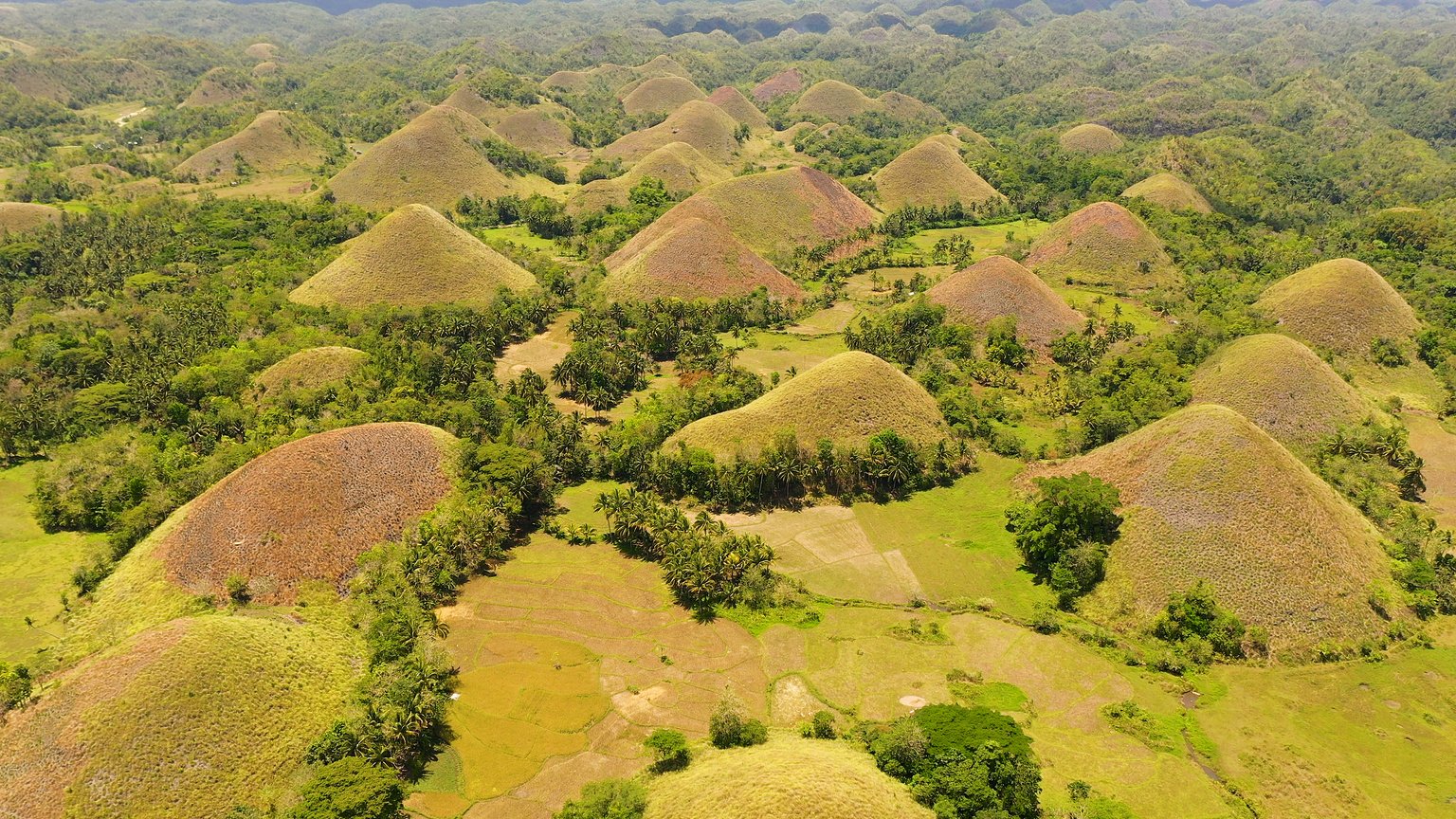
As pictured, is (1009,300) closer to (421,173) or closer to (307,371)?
(307,371)

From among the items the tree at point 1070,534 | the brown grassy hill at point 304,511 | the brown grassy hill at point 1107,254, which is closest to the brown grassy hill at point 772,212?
the brown grassy hill at point 1107,254

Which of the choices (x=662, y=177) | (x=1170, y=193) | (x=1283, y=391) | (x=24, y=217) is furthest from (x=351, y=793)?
(x=1170, y=193)

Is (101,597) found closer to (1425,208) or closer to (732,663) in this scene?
(732,663)

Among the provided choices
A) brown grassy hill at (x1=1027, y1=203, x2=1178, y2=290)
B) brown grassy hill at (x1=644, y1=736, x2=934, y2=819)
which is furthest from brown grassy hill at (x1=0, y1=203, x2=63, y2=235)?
brown grassy hill at (x1=1027, y1=203, x2=1178, y2=290)

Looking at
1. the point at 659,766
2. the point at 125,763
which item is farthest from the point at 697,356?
the point at 125,763

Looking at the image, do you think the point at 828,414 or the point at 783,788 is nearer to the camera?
the point at 783,788
